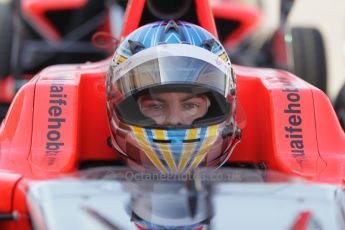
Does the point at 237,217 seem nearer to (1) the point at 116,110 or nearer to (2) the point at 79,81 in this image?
(1) the point at 116,110

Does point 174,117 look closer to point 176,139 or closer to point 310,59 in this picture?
point 176,139

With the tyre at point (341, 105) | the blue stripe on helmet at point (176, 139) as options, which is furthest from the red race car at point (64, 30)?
the blue stripe on helmet at point (176, 139)

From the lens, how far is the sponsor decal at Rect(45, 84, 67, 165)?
3379 mm

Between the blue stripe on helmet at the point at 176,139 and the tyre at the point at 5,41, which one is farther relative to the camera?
the tyre at the point at 5,41

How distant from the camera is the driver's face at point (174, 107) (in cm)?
317

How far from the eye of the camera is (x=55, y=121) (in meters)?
3.48

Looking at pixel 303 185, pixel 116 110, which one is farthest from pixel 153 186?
pixel 116 110

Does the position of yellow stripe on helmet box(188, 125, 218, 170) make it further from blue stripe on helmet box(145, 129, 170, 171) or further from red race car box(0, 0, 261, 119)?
red race car box(0, 0, 261, 119)

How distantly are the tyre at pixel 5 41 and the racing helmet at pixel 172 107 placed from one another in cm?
251

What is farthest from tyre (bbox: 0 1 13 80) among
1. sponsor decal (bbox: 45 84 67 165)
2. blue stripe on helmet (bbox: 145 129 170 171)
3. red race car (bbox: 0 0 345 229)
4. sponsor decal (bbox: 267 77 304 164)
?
blue stripe on helmet (bbox: 145 129 170 171)

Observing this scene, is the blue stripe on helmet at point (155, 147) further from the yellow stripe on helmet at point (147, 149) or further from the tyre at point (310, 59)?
the tyre at point (310, 59)

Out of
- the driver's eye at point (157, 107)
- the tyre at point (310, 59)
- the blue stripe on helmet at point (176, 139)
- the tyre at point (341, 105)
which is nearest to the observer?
the blue stripe on helmet at point (176, 139)

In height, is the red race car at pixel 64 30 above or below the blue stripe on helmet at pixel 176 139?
below

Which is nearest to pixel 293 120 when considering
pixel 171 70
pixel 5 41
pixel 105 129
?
pixel 171 70
